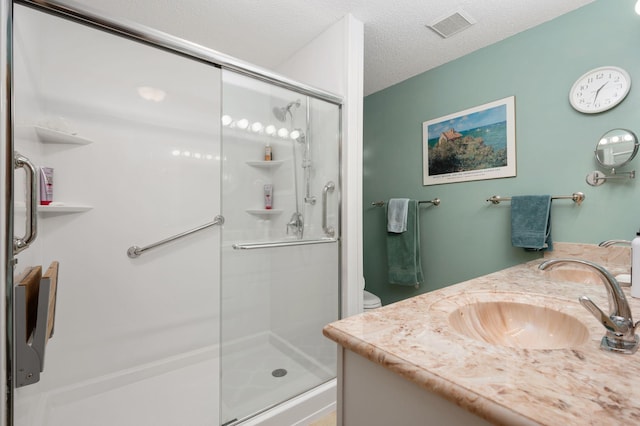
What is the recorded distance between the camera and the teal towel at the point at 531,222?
1.61 meters

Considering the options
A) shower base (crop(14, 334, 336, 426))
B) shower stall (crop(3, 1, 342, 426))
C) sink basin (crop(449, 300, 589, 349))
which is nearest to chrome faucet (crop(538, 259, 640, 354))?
sink basin (crop(449, 300, 589, 349))

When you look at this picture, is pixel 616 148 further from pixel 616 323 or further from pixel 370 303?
pixel 370 303

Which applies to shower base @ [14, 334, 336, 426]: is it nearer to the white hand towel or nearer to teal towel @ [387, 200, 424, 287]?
teal towel @ [387, 200, 424, 287]

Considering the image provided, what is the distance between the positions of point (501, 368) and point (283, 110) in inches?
61.2

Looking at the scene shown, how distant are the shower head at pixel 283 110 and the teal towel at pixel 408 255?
1.15 metres

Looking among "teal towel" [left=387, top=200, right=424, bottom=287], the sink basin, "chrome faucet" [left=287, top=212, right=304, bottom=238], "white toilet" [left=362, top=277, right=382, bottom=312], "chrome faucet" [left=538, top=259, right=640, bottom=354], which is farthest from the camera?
"teal towel" [left=387, top=200, right=424, bottom=287]

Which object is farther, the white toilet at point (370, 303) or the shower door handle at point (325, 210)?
the white toilet at point (370, 303)

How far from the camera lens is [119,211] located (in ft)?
5.87

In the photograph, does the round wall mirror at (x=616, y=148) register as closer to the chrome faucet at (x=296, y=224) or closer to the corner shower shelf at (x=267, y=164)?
the chrome faucet at (x=296, y=224)

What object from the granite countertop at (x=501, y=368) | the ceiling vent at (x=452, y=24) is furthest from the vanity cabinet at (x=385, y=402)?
the ceiling vent at (x=452, y=24)

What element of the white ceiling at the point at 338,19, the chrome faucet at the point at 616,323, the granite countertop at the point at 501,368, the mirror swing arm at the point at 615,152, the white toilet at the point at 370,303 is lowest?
the white toilet at the point at 370,303

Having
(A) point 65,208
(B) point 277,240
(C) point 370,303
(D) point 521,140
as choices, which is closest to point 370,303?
(C) point 370,303

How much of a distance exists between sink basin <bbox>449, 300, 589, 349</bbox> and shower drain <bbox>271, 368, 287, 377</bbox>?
3.69ft

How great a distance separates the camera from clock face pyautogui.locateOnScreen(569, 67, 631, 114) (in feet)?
4.66
